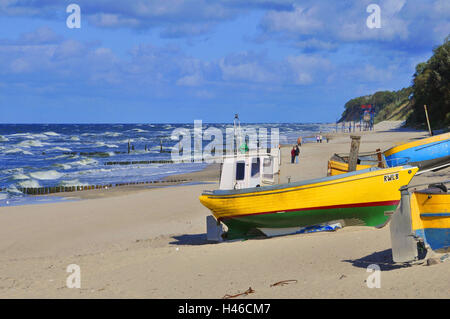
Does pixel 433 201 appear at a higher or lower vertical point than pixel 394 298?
higher

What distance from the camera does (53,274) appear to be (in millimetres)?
11914

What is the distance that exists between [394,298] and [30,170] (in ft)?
129

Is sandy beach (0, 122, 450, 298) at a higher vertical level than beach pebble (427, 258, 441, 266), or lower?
lower

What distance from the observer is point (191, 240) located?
15648mm

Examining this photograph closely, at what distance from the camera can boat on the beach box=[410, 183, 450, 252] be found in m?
9.27

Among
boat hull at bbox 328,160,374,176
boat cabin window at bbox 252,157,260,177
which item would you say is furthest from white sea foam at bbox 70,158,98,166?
boat cabin window at bbox 252,157,260,177

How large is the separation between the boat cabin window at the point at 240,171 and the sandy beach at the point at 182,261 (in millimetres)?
1999

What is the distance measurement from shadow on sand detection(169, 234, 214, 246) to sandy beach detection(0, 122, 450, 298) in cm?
6

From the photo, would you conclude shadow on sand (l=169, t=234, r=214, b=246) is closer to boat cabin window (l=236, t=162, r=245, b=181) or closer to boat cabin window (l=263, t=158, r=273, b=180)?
boat cabin window (l=236, t=162, r=245, b=181)

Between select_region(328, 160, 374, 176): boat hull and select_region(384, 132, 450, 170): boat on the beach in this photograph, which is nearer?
select_region(328, 160, 374, 176): boat hull

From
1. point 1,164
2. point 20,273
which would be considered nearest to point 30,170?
point 1,164

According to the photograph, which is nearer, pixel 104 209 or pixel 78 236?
pixel 78 236

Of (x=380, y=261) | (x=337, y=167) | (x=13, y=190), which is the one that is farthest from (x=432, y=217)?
(x=13, y=190)
